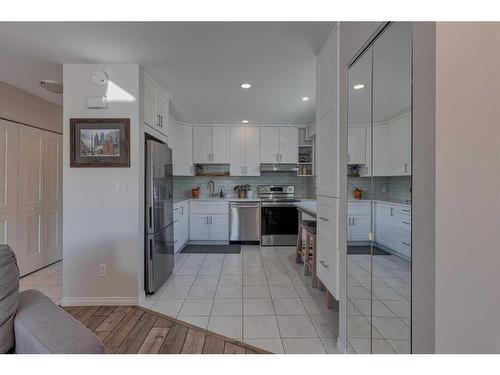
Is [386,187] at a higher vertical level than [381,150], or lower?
lower

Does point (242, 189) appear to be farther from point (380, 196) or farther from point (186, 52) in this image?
point (380, 196)

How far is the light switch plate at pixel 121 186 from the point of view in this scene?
244cm

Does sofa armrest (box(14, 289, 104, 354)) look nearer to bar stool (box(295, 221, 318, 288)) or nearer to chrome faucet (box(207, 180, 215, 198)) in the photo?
bar stool (box(295, 221, 318, 288))

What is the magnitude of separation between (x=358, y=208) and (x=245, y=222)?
3.43 metres

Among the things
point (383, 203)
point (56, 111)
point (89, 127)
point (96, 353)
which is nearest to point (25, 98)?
point (56, 111)

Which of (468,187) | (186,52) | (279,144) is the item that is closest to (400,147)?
(468,187)

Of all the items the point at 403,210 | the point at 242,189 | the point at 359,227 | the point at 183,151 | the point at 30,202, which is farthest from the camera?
the point at 242,189

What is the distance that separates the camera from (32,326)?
0.93 m

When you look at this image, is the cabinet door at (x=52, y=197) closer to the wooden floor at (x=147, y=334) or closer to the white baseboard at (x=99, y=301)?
the white baseboard at (x=99, y=301)

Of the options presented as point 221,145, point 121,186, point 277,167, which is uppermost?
point 221,145

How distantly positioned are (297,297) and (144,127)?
2.36 meters

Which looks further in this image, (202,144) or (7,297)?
(202,144)

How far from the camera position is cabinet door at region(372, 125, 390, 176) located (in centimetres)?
125

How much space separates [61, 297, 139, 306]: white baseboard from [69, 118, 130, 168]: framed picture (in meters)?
1.29
